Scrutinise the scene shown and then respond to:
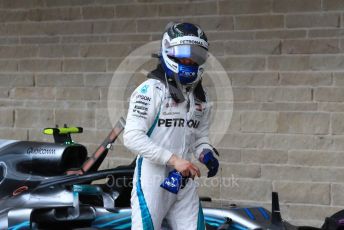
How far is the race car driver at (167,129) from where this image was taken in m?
3.90

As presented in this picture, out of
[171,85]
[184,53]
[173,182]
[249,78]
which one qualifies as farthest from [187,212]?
[249,78]

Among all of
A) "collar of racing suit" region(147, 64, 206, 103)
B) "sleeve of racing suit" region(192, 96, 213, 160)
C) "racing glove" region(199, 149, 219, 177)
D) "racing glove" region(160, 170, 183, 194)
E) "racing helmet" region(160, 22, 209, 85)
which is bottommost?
"racing glove" region(160, 170, 183, 194)

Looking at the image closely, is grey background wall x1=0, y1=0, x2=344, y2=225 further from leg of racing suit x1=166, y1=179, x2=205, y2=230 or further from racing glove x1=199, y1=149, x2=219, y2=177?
leg of racing suit x1=166, y1=179, x2=205, y2=230

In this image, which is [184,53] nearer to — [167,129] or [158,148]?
[167,129]

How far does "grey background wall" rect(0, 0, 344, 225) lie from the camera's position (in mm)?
6461

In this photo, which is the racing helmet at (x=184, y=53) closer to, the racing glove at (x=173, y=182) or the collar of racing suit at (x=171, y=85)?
the collar of racing suit at (x=171, y=85)

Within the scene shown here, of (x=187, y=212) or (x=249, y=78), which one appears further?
(x=249, y=78)

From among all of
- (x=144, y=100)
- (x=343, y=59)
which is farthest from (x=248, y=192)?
(x=144, y=100)

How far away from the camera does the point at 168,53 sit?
4062 mm

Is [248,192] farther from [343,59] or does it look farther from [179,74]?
[179,74]

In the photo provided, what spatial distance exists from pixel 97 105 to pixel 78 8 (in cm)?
110

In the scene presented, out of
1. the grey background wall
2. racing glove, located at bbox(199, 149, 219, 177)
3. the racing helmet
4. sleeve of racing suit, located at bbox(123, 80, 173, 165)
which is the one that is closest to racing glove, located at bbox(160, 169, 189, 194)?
sleeve of racing suit, located at bbox(123, 80, 173, 165)

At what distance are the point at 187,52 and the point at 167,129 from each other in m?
0.48

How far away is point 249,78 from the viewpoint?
6.71 meters
